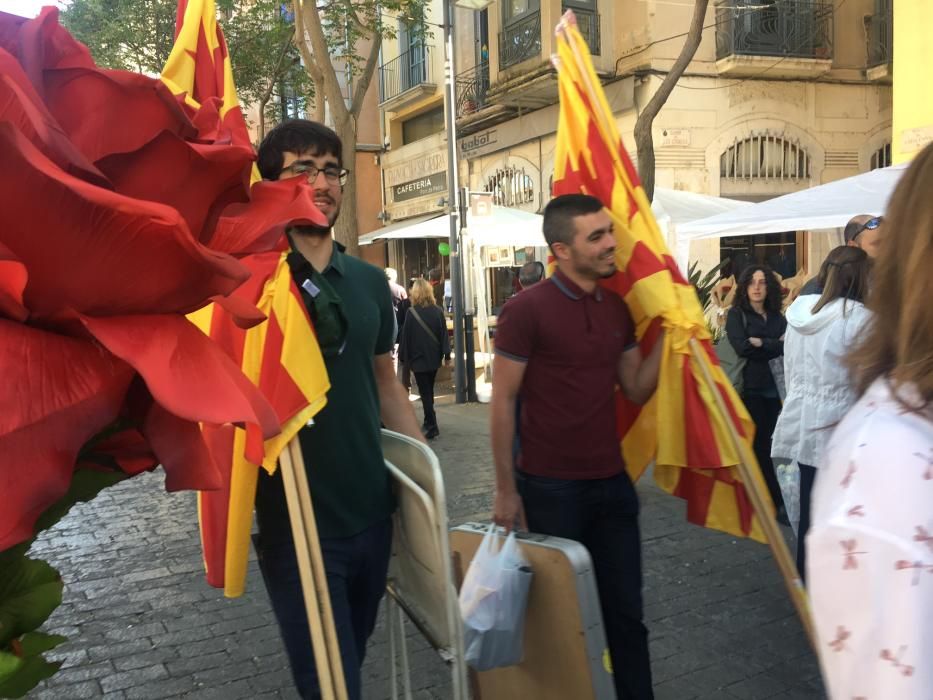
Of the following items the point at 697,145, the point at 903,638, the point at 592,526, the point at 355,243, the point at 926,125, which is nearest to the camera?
the point at 903,638

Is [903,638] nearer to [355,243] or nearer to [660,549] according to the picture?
[660,549]

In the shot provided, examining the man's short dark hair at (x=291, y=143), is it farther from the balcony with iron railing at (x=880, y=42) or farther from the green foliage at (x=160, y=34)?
the balcony with iron railing at (x=880, y=42)

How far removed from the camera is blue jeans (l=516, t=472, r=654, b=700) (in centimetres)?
281

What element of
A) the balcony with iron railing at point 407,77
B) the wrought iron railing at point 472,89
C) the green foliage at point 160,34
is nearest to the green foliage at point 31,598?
the green foliage at point 160,34

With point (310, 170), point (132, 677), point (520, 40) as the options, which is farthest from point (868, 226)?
point (520, 40)

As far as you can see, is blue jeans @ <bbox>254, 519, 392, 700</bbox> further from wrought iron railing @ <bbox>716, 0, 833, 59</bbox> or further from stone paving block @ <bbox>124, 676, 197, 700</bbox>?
wrought iron railing @ <bbox>716, 0, 833, 59</bbox>

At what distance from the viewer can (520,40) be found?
18094 mm

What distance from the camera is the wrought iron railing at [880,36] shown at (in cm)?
1625

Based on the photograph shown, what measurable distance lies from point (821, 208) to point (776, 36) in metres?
10.3

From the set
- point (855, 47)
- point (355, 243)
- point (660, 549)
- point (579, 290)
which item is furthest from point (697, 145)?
point (579, 290)

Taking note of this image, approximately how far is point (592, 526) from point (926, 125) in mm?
9680

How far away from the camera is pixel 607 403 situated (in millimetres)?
2951

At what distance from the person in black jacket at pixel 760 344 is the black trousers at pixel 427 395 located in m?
3.86

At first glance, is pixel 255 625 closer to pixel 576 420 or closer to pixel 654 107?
pixel 576 420
